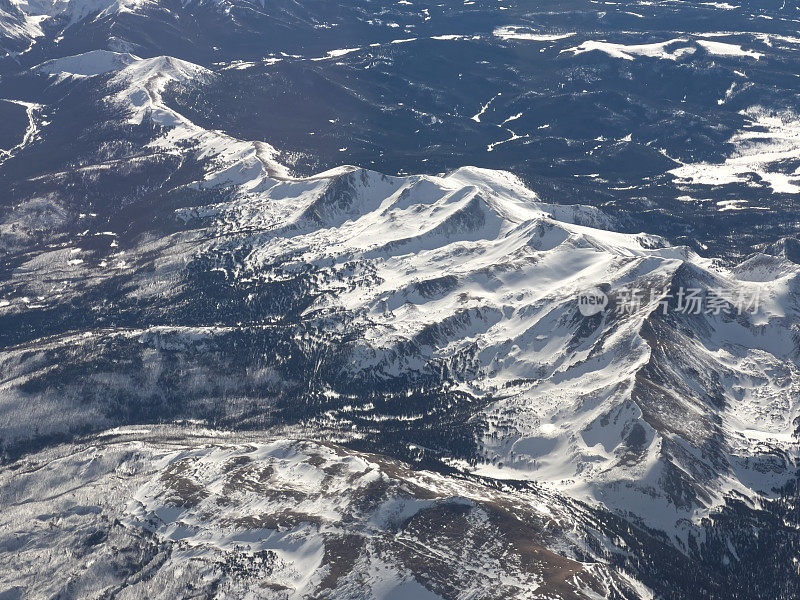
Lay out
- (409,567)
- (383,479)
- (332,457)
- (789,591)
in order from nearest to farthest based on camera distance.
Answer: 1. (409,567)
2. (789,591)
3. (383,479)
4. (332,457)

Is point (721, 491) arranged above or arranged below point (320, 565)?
below

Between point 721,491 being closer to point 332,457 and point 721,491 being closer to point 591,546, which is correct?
point 591,546

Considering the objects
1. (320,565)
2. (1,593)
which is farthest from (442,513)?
(1,593)

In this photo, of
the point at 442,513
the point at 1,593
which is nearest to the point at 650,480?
the point at 442,513

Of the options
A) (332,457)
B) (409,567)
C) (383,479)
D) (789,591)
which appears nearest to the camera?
(409,567)

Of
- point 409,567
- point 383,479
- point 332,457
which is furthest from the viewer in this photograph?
point 332,457

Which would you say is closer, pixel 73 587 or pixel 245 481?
pixel 73 587

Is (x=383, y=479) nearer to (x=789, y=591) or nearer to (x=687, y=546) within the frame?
(x=687, y=546)

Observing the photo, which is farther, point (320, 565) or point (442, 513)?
point (442, 513)

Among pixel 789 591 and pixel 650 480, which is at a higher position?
pixel 650 480
